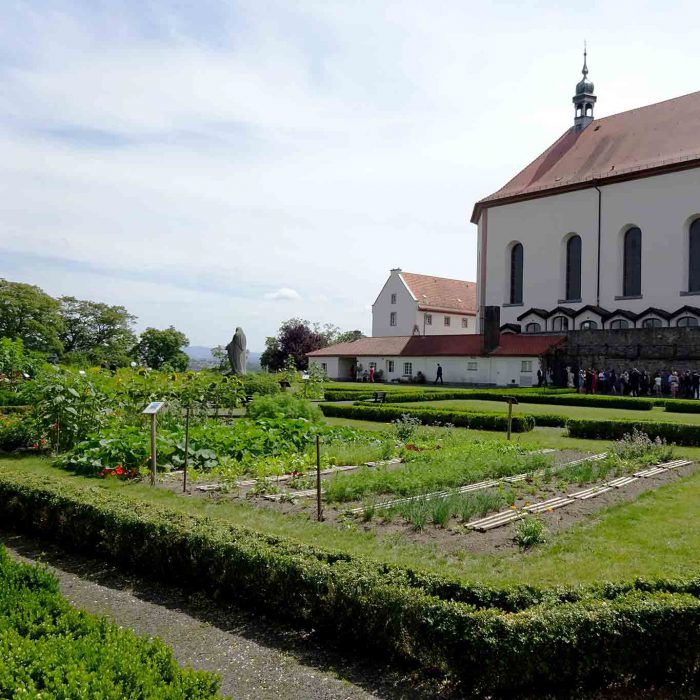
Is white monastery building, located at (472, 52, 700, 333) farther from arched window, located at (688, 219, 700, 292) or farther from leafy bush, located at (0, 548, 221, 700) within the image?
leafy bush, located at (0, 548, 221, 700)

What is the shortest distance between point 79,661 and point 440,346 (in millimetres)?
40212

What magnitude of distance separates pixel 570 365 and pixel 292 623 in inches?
1316

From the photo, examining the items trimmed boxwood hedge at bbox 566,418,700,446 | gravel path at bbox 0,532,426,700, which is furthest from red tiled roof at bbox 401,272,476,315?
gravel path at bbox 0,532,426,700

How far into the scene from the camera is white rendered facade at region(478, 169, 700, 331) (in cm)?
3859

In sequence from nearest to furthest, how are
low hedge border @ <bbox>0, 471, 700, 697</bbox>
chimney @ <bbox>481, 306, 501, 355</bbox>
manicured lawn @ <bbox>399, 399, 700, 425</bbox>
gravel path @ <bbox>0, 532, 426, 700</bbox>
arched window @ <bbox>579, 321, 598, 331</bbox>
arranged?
low hedge border @ <bbox>0, 471, 700, 697</bbox> → gravel path @ <bbox>0, 532, 426, 700</bbox> → manicured lawn @ <bbox>399, 399, 700, 425</bbox> → chimney @ <bbox>481, 306, 501, 355</bbox> → arched window @ <bbox>579, 321, 598, 331</bbox>

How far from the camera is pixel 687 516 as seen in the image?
835cm

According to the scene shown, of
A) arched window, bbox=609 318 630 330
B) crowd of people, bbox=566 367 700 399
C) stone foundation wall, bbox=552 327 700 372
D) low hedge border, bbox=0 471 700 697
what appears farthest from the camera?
arched window, bbox=609 318 630 330

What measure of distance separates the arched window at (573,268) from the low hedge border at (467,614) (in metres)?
41.4

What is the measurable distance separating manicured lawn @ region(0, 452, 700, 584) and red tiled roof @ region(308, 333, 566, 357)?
29235mm

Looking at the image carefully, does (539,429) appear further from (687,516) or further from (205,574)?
(205,574)

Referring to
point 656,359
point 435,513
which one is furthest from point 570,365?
point 435,513

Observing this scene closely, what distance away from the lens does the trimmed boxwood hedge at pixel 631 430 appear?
15234 millimetres

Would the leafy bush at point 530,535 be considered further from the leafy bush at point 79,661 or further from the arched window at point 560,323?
the arched window at point 560,323

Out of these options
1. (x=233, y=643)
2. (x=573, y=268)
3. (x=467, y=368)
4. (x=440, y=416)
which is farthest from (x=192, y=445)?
(x=573, y=268)
